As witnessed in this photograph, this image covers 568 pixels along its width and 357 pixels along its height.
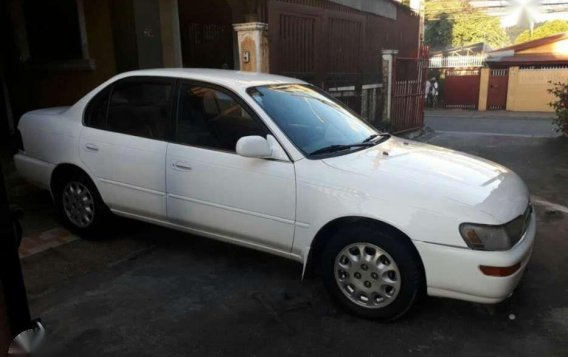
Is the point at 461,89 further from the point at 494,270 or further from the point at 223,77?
the point at 494,270

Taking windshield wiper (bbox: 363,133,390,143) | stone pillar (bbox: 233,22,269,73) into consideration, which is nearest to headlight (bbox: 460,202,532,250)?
windshield wiper (bbox: 363,133,390,143)

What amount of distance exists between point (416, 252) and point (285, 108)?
1.53m

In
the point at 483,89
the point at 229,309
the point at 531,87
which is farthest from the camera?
the point at 483,89

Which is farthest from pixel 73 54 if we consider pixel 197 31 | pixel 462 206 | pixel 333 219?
pixel 462 206

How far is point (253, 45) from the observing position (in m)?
7.80

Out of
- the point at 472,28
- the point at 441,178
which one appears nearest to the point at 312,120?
the point at 441,178

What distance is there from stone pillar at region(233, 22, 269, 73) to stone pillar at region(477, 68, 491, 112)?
22.0 metres

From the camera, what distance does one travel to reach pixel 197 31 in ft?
37.5

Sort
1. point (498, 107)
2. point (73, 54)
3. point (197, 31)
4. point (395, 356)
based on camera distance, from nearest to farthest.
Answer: point (395, 356), point (73, 54), point (197, 31), point (498, 107)

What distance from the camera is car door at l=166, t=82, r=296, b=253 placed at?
3.54 meters

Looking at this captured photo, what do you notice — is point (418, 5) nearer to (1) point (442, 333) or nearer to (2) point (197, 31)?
(2) point (197, 31)

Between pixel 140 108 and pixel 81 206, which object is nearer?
pixel 140 108

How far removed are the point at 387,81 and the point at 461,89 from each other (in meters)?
18.2

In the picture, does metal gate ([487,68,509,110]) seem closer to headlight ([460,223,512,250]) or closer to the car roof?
the car roof
